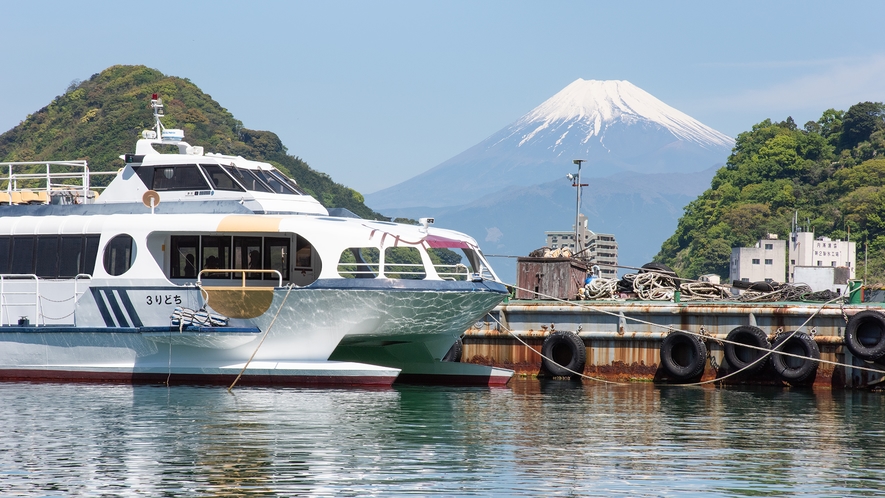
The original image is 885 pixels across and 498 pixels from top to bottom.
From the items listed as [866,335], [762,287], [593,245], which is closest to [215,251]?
[866,335]

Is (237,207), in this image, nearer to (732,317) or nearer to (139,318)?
(139,318)

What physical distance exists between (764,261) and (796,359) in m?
63.7

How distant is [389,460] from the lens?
13516 millimetres

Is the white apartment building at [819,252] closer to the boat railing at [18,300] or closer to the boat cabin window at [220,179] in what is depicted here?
the boat cabin window at [220,179]

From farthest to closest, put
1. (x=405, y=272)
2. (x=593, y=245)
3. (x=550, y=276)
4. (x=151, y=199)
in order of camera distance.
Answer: (x=593, y=245) < (x=550, y=276) < (x=151, y=199) < (x=405, y=272)

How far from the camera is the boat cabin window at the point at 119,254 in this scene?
21.5 metres

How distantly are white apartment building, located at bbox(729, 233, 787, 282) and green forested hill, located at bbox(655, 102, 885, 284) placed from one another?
30.3 feet

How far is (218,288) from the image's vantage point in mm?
20953

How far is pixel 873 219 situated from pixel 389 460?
88071 millimetres

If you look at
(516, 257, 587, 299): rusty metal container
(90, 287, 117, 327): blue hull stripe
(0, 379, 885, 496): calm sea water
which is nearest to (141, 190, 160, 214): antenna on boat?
(90, 287, 117, 327): blue hull stripe

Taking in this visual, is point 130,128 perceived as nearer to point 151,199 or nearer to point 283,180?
point 283,180

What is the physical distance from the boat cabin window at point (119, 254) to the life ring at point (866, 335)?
14.6 m

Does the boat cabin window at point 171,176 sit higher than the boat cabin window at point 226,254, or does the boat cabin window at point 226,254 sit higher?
the boat cabin window at point 171,176

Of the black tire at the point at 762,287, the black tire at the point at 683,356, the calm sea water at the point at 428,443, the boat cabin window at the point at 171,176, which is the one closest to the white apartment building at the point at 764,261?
the black tire at the point at 762,287
